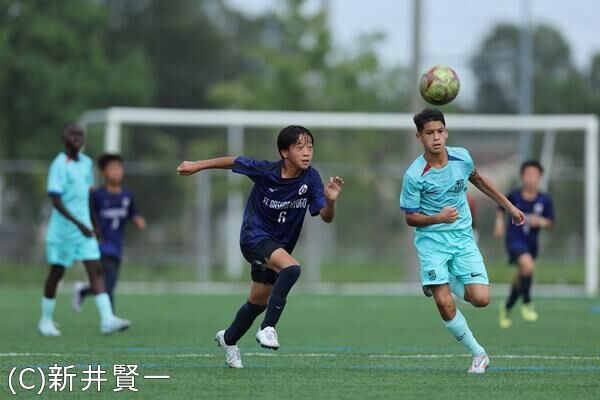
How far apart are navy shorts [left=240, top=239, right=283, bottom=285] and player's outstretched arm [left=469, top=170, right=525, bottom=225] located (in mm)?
1612

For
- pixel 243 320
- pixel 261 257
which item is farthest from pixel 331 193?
pixel 243 320

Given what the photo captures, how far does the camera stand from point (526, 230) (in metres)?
16.2

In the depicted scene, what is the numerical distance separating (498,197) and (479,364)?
1.31 metres

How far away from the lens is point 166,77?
172 feet

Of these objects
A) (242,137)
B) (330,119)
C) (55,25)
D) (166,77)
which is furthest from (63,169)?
(166,77)

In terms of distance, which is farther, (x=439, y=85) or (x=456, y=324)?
(x=439, y=85)

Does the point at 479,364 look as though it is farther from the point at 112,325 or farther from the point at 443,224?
the point at 112,325

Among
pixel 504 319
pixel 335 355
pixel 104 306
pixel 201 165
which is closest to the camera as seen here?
pixel 201 165

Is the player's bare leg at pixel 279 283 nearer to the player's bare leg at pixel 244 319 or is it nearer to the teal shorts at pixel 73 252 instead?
the player's bare leg at pixel 244 319

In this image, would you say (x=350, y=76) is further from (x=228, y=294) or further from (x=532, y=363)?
(x=532, y=363)


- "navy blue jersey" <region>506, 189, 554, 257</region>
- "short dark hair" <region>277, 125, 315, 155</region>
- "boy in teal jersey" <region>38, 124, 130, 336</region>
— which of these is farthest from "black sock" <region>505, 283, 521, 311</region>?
"short dark hair" <region>277, 125, 315, 155</region>

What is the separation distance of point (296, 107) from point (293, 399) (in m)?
28.4

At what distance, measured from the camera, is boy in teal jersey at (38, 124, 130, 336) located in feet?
43.9

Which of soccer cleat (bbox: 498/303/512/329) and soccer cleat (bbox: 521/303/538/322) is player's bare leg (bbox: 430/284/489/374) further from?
soccer cleat (bbox: 521/303/538/322)
